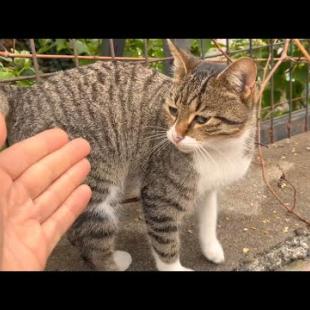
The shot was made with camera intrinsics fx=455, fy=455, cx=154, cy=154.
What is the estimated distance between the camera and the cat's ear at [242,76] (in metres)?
1.94

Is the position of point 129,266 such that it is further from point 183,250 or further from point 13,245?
point 13,245

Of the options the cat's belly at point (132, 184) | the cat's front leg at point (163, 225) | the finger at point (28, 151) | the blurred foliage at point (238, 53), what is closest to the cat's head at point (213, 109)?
the cat's front leg at point (163, 225)

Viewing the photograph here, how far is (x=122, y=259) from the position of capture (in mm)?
2471

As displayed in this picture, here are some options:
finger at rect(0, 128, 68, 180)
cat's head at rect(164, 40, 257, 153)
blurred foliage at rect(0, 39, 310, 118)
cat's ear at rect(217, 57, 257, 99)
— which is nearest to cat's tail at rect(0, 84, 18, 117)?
finger at rect(0, 128, 68, 180)

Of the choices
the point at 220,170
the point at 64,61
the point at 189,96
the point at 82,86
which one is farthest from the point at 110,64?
the point at 64,61

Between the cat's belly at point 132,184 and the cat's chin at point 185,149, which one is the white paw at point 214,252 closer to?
the cat's belly at point 132,184

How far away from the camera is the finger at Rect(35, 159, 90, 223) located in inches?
73.9

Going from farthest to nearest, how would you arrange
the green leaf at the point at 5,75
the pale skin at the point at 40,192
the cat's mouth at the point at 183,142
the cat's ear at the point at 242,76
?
the green leaf at the point at 5,75 → the cat's mouth at the point at 183,142 → the cat's ear at the point at 242,76 → the pale skin at the point at 40,192

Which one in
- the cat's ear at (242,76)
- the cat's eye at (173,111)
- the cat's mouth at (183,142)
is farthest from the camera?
A: the cat's eye at (173,111)

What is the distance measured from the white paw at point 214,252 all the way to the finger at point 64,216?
2.59ft

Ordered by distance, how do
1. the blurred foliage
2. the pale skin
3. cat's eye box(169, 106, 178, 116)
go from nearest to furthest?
the pale skin, cat's eye box(169, 106, 178, 116), the blurred foliage

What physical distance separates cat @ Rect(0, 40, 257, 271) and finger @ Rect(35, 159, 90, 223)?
8.4 inches

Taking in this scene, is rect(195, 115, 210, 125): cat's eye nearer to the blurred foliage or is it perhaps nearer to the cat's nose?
the cat's nose

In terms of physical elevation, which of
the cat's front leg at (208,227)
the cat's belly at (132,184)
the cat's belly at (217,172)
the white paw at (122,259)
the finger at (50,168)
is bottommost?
the white paw at (122,259)
